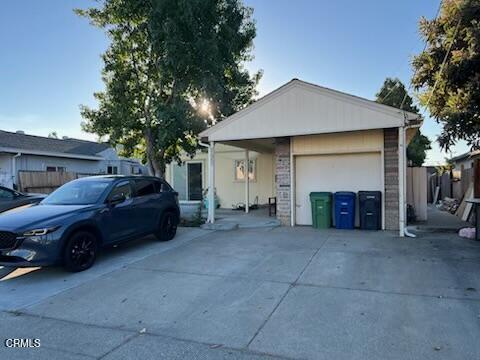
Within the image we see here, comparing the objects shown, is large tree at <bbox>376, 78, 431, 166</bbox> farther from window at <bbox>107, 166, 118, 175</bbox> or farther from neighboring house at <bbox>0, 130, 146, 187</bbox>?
window at <bbox>107, 166, 118, 175</bbox>

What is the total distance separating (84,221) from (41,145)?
16.3 m

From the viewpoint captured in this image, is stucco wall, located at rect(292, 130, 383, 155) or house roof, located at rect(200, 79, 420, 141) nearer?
house roof, located at rect(200, 79, 420, 141)

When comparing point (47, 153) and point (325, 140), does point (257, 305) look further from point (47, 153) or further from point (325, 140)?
point (47, 153)

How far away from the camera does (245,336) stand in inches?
152

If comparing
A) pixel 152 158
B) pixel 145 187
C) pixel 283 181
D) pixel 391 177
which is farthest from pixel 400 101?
pixel 145 187

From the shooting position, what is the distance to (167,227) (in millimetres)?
9164

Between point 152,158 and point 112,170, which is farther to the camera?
point 112,170

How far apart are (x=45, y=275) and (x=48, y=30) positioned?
29.0 ft

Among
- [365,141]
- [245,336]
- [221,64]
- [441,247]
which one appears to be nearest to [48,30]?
[221,64]

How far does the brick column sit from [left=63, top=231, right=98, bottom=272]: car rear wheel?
5994mm

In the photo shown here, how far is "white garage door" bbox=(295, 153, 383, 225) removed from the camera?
409 inches

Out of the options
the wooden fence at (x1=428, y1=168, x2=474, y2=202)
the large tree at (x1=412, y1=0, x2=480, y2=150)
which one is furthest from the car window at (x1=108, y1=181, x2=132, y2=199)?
the wooden fence at (x1=428, y1=168, x2=474, y2=202)

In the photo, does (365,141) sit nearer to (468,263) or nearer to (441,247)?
(441,247)

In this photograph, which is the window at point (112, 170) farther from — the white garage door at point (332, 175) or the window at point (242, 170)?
the white garage door at point (332, 175)
